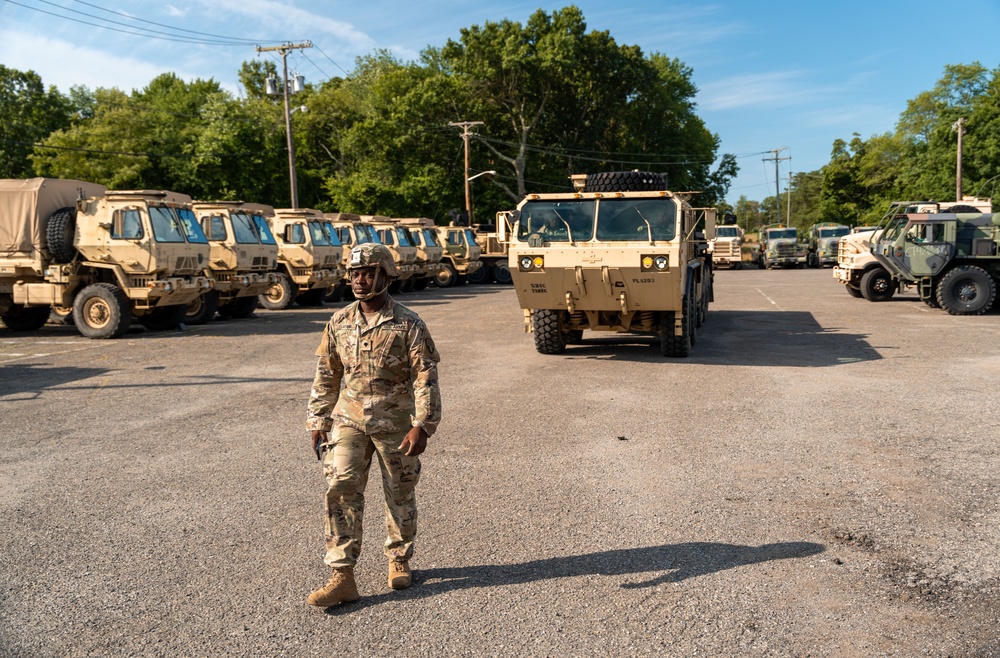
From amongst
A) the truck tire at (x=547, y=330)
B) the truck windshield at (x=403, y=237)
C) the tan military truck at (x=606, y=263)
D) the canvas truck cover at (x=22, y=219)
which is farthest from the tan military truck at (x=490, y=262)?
the tan military truck at (x=606, y=263)

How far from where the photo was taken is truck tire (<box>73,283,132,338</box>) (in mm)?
14789

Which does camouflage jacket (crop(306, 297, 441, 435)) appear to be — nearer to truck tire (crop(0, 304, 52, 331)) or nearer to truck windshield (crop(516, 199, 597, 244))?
truck windshield (crop(516, 199, 597, 244))

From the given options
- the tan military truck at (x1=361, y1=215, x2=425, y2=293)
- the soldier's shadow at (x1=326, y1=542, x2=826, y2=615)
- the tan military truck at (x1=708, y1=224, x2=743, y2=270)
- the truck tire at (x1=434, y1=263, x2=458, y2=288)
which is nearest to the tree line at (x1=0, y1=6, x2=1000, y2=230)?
the tan military truck at (x1=708, y1=224, x2=743, y2=270)

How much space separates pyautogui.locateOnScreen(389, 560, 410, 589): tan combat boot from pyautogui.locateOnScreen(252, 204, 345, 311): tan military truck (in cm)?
1742

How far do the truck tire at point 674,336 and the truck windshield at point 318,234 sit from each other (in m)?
12.0

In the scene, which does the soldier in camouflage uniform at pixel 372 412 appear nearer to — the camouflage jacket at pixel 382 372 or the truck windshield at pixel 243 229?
the camouflage jacket at pixel 382 372

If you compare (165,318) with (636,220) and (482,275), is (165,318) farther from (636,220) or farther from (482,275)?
(482,275)

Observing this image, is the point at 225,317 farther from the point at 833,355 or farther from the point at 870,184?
the point at 870,184

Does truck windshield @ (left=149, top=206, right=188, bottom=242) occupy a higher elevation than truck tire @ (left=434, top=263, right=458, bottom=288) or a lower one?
higher

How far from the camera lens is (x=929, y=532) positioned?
491 centimetres

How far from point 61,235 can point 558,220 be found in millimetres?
8866

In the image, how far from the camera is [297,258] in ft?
69.9

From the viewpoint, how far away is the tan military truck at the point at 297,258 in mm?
21266

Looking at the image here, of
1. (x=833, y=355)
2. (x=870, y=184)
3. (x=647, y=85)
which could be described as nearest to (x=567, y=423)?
(x=833, y=355)
